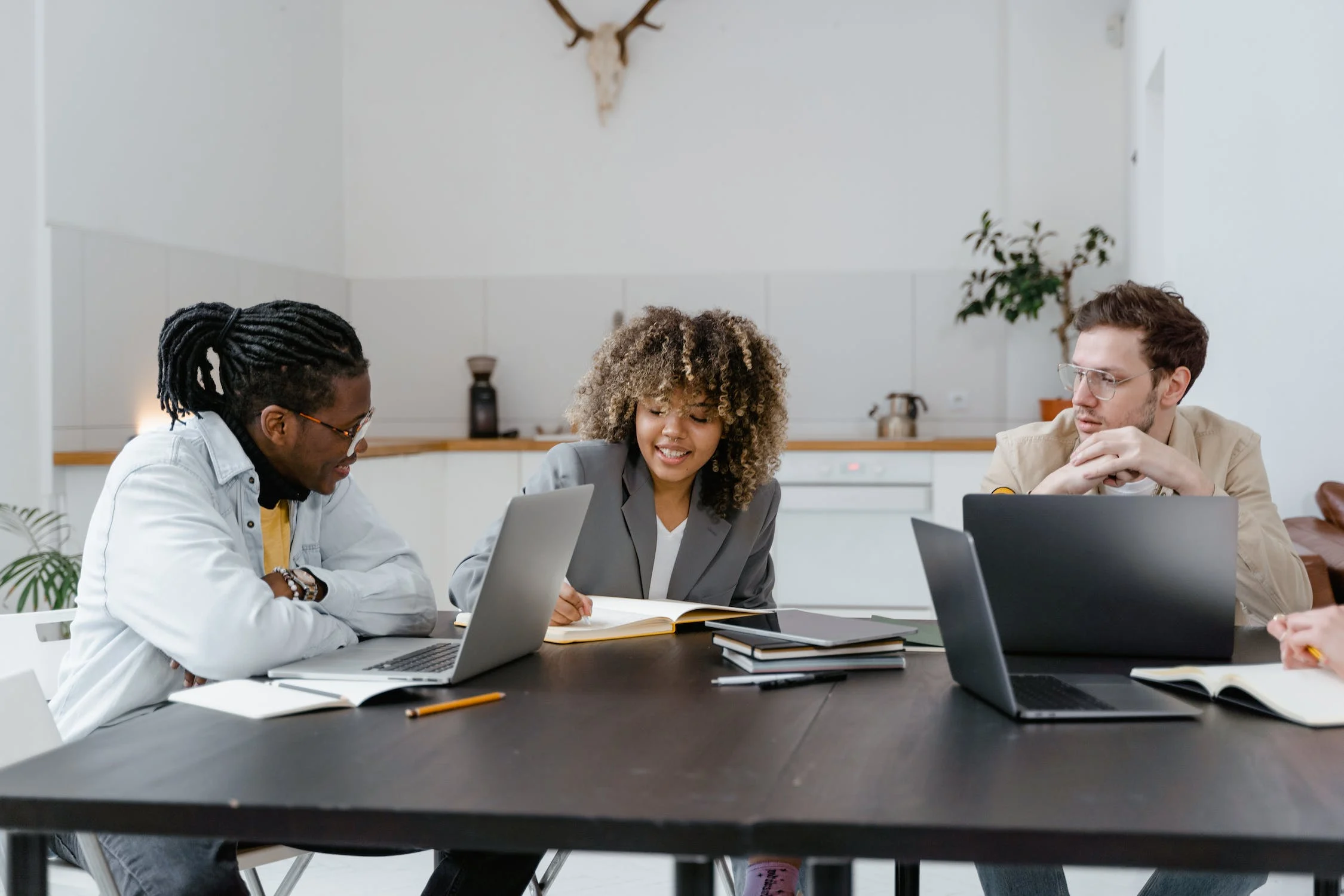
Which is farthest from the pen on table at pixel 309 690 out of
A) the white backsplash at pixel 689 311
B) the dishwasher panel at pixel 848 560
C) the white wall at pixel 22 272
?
the white backsplash at pixel 689 311

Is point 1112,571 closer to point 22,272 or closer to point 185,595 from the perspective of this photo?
point 185,595

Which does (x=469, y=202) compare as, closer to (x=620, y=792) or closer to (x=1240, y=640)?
(x=1240, y=640)

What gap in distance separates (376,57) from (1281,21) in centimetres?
398

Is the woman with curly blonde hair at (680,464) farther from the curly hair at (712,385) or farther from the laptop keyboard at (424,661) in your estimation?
the laptop keyboard at (424,661)

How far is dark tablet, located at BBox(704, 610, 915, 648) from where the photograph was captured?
1.45m

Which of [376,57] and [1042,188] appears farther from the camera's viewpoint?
[376,57]

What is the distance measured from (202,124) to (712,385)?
3135mm

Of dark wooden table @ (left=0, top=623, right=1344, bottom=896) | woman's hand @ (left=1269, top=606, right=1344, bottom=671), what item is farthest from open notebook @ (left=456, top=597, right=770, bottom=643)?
woman's hand @ (left=1269, top=606, right=1344, bottom=671)

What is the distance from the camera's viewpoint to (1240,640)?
1.61 m

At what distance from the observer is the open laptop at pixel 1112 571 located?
1384 millimetres

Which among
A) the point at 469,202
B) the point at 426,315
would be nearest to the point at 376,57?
the point at 469,202

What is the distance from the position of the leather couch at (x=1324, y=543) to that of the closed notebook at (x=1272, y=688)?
1208 mm

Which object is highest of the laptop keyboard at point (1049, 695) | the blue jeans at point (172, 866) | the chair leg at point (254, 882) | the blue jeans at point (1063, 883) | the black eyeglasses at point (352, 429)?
the black eyeglasses at point (352, 429)

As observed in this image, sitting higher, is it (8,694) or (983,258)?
(983,258)
